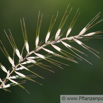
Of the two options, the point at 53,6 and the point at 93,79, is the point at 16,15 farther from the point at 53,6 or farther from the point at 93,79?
the point at 93,79

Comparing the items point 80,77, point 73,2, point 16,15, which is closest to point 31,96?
point 80,77

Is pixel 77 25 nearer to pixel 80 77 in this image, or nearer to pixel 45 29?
pixel 45 29

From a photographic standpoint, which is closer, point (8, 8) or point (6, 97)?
point (6, 97)

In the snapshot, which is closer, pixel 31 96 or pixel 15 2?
pixel 31 96

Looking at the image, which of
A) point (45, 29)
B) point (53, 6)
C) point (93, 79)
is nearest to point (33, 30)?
point (45, 29)

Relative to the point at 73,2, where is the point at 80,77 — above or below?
below

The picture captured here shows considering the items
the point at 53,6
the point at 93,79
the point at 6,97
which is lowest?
the point at 6,97

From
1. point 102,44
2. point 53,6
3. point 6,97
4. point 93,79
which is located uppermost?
point 53,6
